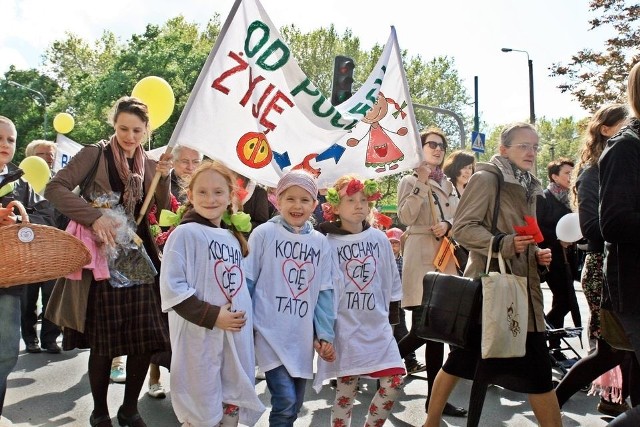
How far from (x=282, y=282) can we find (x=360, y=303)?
0.58 m

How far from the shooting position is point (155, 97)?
18.6ft

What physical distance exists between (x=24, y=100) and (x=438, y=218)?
58.0 metres

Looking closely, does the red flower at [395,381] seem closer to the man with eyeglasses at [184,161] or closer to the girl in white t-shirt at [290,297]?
the girl in white t-shirt at [290,297]

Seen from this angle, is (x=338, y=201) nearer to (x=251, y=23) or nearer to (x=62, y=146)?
(x=251, y=23)

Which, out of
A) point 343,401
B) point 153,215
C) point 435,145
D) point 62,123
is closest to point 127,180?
point 153,215

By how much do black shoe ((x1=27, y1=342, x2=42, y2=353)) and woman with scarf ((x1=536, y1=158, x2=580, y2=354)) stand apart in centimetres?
502

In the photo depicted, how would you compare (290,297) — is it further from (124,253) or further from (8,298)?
(8,298)

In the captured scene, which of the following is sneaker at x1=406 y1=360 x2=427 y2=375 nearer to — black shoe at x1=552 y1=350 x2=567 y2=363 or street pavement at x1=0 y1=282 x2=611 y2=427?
street pavement at x1=0 y1=282 x2=611 y2=427

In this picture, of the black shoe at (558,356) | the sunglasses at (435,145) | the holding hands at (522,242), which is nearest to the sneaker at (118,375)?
the sunglasses at (435,145)

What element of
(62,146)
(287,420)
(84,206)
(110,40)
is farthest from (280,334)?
(110,40)

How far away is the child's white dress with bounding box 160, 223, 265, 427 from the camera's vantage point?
11.4ft

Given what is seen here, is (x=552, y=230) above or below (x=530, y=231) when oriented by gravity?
below

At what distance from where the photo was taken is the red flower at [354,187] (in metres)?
4.38

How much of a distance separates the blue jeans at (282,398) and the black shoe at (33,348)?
171 inches
